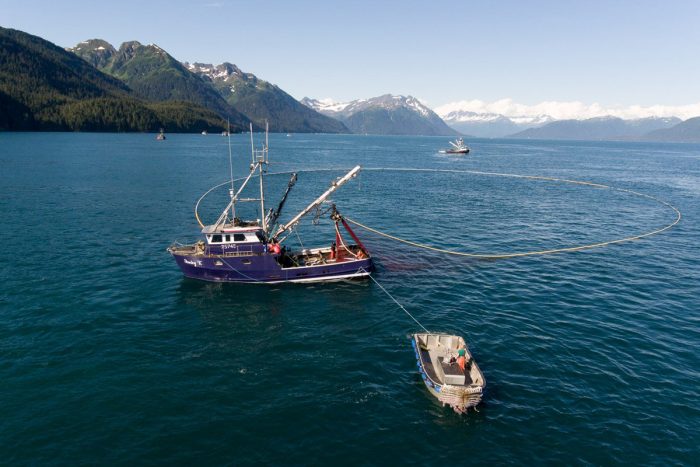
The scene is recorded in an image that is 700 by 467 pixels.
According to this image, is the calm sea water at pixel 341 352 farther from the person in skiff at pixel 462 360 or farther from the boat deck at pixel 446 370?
the person in skiff at pixel 462 360

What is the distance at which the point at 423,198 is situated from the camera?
98.1m

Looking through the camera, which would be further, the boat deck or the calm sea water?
the boat deck

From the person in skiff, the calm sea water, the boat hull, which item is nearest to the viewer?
the calm sea water

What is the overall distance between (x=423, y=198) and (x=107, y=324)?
249 feet

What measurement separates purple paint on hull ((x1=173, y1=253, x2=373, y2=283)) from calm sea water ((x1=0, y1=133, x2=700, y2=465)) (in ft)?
4.57

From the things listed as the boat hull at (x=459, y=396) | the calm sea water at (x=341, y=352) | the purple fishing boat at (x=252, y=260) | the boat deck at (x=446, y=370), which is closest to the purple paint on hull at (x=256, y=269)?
the purple fishing boat at (x=252, y=260)

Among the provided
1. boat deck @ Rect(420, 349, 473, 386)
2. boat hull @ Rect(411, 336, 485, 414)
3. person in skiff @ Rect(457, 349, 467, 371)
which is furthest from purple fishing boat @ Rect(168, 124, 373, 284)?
boat hull @ Rect(411, 336, 485, 414)

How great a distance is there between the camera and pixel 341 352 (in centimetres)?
3234

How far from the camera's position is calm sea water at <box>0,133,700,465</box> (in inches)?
913

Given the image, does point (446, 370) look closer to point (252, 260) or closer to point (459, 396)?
point (459, 396)

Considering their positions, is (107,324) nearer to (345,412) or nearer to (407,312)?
(345,412)

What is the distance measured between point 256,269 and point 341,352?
1668 cm

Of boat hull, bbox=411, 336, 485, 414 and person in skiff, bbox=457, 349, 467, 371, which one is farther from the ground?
person in skiff, bbox=457, 349, 467, 371

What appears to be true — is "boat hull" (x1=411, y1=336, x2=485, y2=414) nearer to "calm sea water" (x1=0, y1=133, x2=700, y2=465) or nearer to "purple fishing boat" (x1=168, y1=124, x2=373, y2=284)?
"calm sea water" (x1=0, y1=133, x2=700, y2=465)
